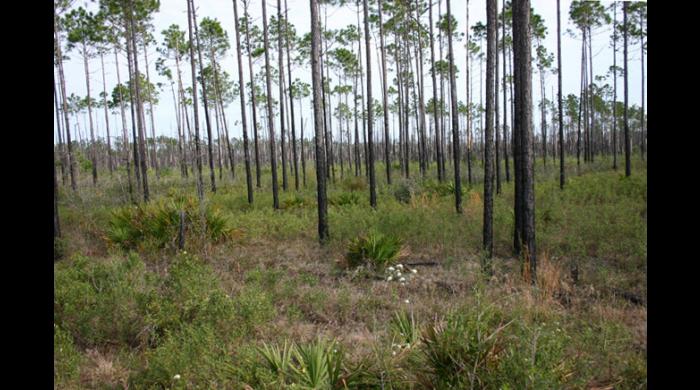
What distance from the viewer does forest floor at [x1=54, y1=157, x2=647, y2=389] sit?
11.8ft

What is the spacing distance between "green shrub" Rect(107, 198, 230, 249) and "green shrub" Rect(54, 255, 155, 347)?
256 centimetres

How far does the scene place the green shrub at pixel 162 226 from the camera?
10195 millimetres

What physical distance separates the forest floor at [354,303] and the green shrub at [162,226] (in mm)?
48

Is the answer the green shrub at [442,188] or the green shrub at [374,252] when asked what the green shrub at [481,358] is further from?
the green shrub at [442,188]

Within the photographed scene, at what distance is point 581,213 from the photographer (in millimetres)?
12016

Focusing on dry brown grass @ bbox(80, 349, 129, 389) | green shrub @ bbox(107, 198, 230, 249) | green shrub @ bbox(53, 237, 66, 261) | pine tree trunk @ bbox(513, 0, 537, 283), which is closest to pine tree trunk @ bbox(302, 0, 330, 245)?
green shrub @ bbox(107, 198, 230, 249)

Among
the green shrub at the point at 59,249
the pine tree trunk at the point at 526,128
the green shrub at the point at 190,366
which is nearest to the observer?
the green shrub at the point at 190,366

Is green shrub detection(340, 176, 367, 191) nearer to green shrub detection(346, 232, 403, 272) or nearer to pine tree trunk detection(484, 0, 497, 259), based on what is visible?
green shrub detection(346, 232, 403, 272)

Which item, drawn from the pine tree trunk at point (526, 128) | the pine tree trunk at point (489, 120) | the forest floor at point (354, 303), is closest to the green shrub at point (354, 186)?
the forest floor at point (354, 303)

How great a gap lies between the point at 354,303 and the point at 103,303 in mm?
3907

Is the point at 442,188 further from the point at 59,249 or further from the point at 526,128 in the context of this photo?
the point at 59,249
